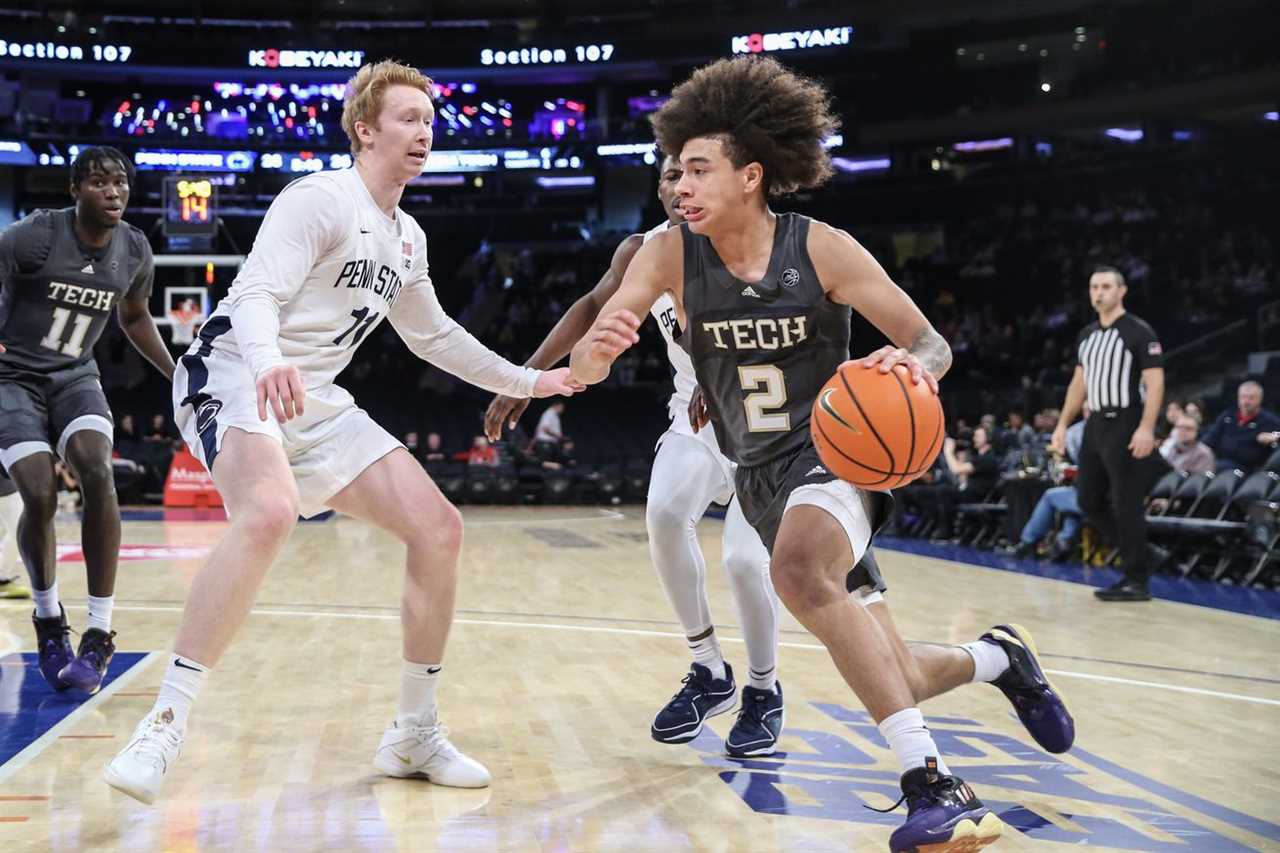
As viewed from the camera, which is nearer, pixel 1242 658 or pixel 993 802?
pixel 993 802

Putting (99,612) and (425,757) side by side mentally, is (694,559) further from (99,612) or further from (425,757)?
(99,612)

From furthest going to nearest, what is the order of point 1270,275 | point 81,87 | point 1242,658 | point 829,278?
1. point 81,87
2. point 1270,275
3. point 1242,658
4. point 829,278

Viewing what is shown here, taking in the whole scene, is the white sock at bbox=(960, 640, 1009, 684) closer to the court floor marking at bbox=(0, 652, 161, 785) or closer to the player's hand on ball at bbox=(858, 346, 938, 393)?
the player's hand on ball at bbox=(858, 346, 938, 393)

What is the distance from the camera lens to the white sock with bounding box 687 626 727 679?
4.25 metres

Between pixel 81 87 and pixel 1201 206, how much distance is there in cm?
2659

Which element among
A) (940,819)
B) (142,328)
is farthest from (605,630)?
(940,819)

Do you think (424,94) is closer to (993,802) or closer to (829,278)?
(829,278)

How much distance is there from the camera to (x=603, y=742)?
4.06 m

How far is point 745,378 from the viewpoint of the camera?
3412mm

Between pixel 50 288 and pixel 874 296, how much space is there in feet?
11.3

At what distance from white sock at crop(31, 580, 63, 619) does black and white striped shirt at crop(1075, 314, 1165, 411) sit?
6.08 m

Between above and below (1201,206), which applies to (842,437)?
below

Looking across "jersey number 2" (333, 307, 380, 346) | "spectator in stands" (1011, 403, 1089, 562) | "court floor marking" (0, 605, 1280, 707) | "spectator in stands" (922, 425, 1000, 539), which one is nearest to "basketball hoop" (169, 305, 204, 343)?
"spectator in stands" (922, 425, 1000, 539)

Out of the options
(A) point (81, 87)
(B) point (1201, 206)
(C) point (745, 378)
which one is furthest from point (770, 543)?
(A) point (81, 87)
